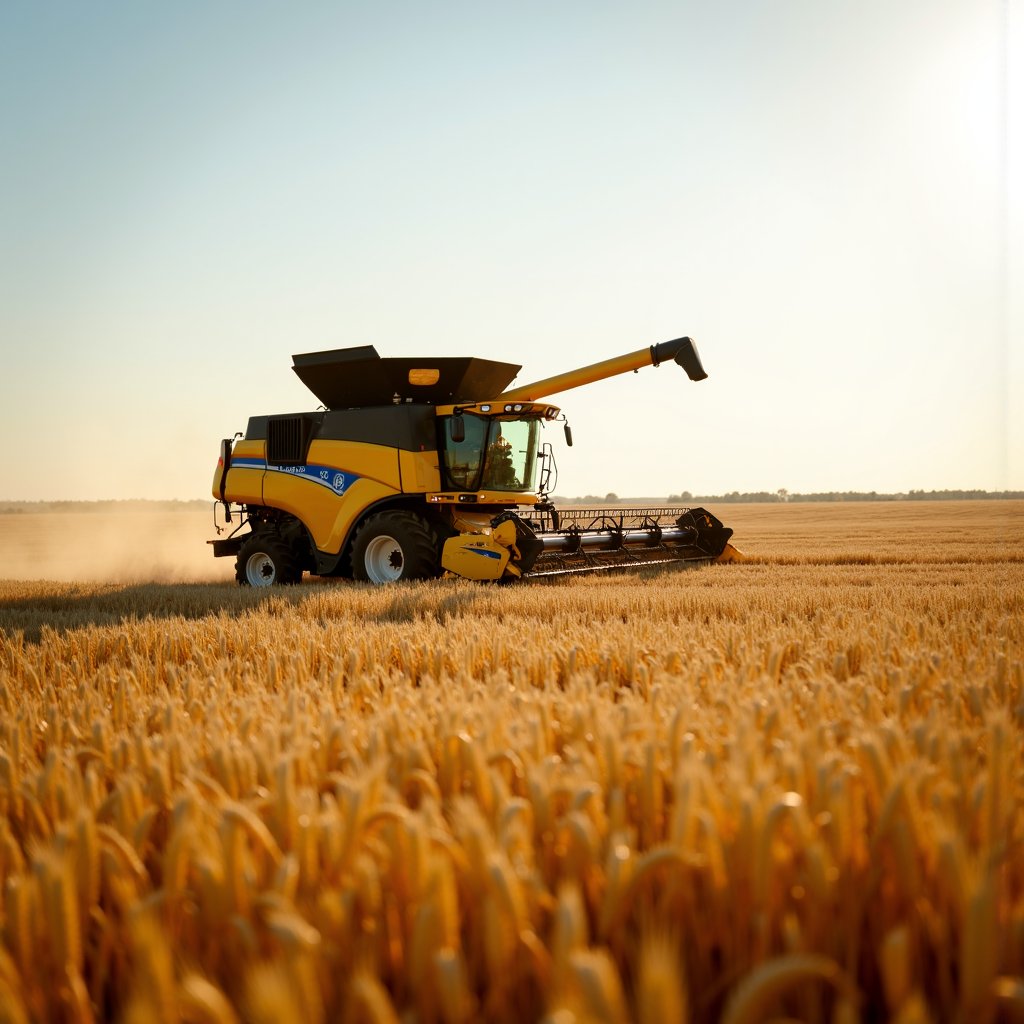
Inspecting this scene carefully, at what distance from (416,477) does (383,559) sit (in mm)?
1359

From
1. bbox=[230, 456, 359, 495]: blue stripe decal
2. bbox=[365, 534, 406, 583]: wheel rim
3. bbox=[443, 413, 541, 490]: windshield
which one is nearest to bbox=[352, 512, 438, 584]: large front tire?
bbox=[365, 534, 406, 583]: wheel rim

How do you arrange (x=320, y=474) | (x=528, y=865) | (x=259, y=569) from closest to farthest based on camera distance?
(x=528, y=865), (x=320, y=474), (x=259, y=569)

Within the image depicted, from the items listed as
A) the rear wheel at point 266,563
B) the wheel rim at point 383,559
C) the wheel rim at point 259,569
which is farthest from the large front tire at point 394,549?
the wheel rim at point 259,569

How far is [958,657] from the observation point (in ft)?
14.5

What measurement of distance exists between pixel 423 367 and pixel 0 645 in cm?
840

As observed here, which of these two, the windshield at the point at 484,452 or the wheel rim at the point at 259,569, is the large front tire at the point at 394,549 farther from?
the wheel rim at the point at 259,569

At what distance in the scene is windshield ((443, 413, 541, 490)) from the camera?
13258 millimetres

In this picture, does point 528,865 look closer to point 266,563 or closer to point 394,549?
point 394,549

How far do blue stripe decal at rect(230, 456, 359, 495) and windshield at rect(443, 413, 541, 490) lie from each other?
1567mm

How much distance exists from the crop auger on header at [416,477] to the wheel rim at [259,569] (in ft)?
0.08

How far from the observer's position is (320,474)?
14203mm

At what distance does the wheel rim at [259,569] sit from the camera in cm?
1520

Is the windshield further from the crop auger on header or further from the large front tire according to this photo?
the large front tire

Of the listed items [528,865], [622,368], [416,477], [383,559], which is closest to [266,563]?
[383,559]
